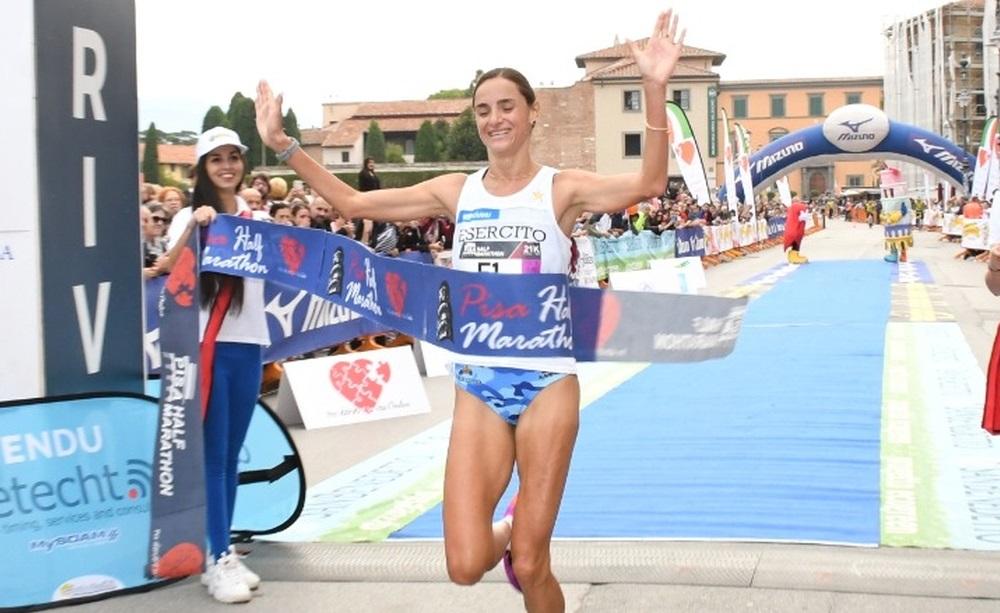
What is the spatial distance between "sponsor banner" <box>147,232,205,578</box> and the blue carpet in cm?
131

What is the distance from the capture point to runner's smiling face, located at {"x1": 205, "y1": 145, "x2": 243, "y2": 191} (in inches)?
212

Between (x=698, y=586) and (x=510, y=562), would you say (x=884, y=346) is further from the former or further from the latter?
(x=510, y=562)

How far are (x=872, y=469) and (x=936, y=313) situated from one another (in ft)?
36.6

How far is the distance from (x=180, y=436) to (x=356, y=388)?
521 centimetres

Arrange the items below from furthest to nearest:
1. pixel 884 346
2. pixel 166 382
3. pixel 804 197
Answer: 1. pixel 804 197
2. pixel 884 346
3. pixel 166 382

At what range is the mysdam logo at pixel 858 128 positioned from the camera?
44.6 m

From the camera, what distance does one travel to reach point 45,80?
5301 mm

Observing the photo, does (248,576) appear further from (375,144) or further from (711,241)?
(375,144)

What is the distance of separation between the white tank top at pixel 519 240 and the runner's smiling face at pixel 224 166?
1.43 m

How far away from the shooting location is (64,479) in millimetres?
5383

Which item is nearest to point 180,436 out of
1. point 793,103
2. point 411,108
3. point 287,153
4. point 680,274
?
point 287,153

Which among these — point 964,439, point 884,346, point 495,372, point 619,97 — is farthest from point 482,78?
point 619,97

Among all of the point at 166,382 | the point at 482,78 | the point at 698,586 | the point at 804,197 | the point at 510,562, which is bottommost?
the point at 698,586

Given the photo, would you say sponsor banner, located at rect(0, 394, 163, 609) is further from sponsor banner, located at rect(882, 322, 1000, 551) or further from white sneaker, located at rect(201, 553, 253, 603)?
sponsor banner, located at rect(882, 322, 1000, 551)
